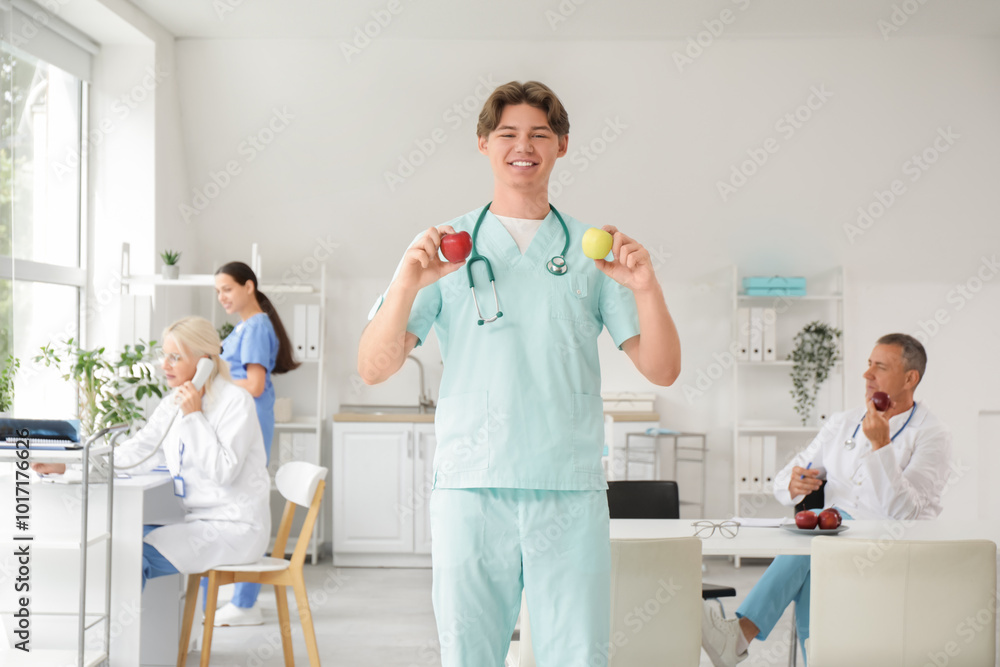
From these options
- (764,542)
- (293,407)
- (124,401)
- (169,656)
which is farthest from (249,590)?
(764,542)

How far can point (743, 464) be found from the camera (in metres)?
5.00

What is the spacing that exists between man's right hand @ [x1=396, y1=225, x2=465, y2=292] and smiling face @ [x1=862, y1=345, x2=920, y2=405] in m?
2.09

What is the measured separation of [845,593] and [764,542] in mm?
464

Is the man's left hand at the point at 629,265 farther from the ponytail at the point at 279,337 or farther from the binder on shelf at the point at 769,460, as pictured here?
the binder on shelf at the point at 769,460

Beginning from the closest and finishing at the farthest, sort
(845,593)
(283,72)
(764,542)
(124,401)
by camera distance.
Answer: (845,593) < (764,542) < (124,401) < (283,72)

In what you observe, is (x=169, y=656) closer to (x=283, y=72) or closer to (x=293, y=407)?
(x=293, y=407)

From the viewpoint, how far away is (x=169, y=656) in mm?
3076

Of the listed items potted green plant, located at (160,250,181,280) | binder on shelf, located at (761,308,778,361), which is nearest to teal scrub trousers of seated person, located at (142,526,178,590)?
potted green plant, located at (160,250,181,280)

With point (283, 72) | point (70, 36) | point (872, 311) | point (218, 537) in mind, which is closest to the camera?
point (218, 537)

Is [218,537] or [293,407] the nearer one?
[218,537]

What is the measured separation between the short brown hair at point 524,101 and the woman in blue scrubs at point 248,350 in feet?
8.34

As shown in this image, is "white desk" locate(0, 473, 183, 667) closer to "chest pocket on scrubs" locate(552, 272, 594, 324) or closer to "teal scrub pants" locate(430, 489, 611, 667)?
"teal scrub pants" locate(430, 489, 611, 667)

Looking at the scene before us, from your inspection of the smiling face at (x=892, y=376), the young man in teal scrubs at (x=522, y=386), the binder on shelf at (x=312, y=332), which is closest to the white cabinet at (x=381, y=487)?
the binder on shelf at (x=312, y=332)

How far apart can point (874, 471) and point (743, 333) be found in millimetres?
2244
